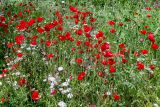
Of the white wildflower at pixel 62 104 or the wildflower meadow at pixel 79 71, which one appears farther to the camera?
the wildflower meadow at pixel 79 71

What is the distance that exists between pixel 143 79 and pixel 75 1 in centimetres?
435

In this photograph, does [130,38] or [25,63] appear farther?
[130,38]

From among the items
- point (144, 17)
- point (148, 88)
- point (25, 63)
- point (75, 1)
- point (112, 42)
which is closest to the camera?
point (148, 88)

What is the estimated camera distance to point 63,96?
14.0 feet

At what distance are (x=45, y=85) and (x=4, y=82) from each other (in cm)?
52

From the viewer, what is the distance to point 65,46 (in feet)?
17.2

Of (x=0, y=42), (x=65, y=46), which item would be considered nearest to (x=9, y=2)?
(x=0, y=42)

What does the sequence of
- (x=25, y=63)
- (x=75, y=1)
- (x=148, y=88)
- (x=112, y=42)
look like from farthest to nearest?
(x=75, y=1), (x=112, y=42), (x=25, y=63), (x=148, y=88)

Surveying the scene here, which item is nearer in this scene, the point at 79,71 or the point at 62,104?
the point at 62,104

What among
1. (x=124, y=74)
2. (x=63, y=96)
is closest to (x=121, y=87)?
(x=124, y=74)

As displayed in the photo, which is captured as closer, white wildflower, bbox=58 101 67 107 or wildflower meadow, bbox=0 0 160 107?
white wildflower, bbox=58 101 67 107

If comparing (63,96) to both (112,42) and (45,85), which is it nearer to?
(45,85)

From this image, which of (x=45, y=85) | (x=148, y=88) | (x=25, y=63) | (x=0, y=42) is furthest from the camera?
(x=0, y=42)

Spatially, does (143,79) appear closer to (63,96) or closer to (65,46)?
(63,96)
